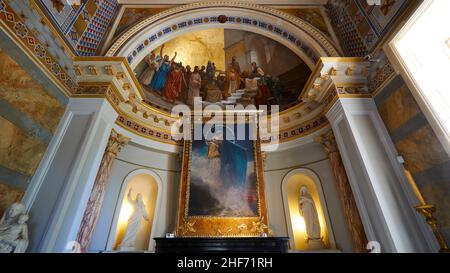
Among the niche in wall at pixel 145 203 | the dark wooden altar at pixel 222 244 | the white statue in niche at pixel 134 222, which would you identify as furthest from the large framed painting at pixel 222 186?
the white statue in niche at pixel 134 222

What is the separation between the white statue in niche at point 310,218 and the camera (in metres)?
5.70

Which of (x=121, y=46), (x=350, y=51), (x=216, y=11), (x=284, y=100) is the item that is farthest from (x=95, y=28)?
(x=350, y=51)

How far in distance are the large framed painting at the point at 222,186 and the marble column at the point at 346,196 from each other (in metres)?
2.10

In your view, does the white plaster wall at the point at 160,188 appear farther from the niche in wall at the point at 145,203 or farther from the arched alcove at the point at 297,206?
the arched alcove at the point at 297,206

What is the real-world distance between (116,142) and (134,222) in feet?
7.68

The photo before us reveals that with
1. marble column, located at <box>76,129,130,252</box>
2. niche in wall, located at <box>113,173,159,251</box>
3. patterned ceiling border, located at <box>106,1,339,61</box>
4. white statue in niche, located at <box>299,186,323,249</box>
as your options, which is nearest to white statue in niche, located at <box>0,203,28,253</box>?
marble column, located at <box>76,129,130,252</box>

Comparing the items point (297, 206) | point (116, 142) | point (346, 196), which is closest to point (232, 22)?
point (116, 142)

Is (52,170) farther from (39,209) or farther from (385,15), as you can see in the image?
(385,15)

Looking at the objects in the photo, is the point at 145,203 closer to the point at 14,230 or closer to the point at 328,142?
the point at 14,230

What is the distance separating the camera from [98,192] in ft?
16.5

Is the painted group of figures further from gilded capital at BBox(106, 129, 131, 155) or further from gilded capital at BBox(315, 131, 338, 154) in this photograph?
gilded capital at BBox(315, 131, 338, 154)

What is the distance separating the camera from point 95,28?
5.56 metres

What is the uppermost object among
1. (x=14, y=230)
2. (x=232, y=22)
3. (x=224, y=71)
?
(x=232, y=22)
